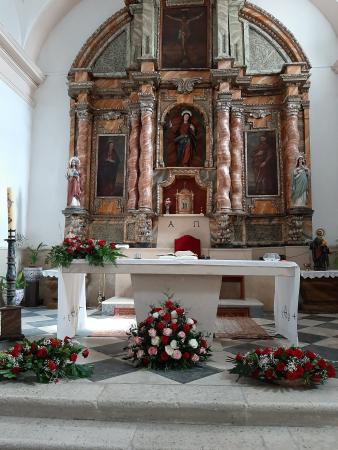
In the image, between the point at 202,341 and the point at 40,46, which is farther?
the point at 40,46

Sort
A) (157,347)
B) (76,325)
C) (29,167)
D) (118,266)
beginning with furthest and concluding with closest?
1. (29,167)
2. (76,325)
3. (118,266)
4. (157,347)

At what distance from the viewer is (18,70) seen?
9914 millimetres

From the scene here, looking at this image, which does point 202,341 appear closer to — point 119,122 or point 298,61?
point 119,122

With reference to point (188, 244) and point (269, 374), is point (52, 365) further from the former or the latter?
point (188, 244)

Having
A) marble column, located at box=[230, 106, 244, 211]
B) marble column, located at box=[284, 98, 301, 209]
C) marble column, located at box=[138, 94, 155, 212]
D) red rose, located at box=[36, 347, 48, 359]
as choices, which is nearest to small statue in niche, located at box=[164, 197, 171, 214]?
marble column, located at box=[138, 94, 155, 212]

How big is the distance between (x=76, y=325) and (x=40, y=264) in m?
4.96

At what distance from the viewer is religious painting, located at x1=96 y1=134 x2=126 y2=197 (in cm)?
1061

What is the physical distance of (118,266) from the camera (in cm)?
491

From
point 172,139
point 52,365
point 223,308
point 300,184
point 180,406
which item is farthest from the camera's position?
point 172,139

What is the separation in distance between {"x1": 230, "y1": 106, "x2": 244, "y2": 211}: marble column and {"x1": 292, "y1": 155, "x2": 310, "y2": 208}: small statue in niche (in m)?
1.30

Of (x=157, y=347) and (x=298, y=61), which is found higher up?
(x=298, y=61)

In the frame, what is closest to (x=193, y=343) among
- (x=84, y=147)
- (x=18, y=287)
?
(x=18, y=287)

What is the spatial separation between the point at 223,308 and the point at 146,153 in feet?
14.5

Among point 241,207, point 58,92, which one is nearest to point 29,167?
point 58,92
